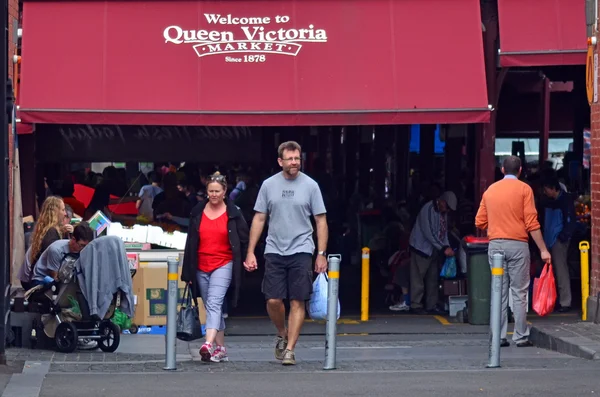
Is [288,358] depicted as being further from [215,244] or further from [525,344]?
[525,344]

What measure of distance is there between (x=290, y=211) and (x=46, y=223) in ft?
11.0

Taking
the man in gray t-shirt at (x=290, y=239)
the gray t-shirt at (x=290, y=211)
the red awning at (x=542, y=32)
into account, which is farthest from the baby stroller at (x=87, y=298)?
the red awning at (x=542, y=32)

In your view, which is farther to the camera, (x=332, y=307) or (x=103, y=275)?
(x=103, y=275)

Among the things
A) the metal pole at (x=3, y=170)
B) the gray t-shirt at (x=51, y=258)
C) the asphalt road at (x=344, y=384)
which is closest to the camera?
the asphalt road at (x=344, y=384)

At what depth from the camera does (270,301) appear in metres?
10.1

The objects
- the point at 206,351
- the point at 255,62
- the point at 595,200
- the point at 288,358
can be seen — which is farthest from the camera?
the point at 255,62

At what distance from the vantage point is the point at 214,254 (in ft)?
33.8

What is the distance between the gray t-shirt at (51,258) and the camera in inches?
471

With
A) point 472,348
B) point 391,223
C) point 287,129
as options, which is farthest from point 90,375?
point 287,129

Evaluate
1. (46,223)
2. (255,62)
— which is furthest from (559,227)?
(46,223)

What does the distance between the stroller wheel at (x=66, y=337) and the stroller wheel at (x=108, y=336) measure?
0.32 meters

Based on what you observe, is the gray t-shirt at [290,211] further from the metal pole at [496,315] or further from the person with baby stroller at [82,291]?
the person with baby stroller at [82,291]

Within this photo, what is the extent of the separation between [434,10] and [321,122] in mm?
2088

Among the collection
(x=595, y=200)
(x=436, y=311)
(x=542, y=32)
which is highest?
(x=542, y=32)
